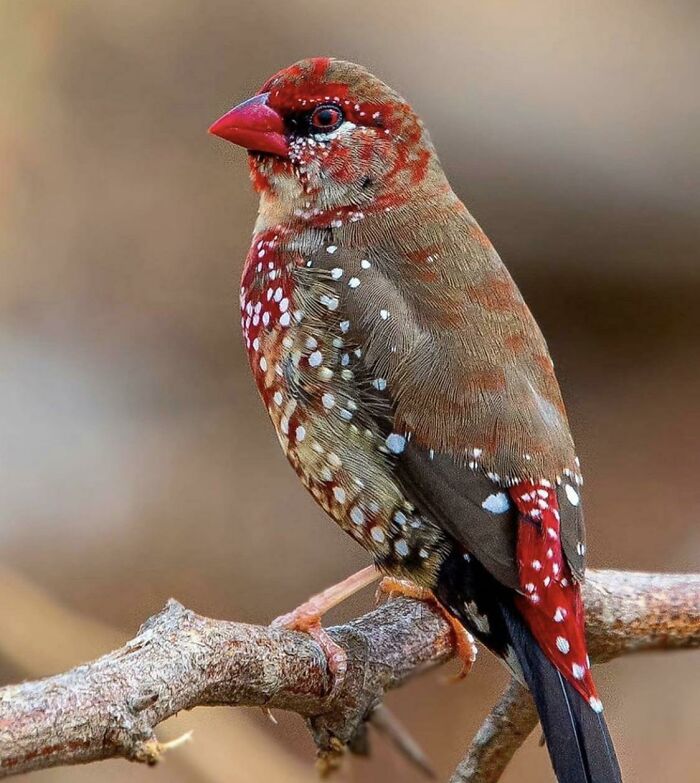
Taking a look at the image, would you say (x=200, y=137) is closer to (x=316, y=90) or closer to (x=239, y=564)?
(x=239, y=564)

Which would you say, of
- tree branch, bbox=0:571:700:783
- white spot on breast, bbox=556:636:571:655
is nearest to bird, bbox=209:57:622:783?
white spot on breast, bbox=556:636:571:655

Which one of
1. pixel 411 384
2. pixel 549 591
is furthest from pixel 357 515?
pixel 549 591

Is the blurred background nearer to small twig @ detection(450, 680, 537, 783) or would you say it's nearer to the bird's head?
small twig @ detection(450, 680, 537, 783)

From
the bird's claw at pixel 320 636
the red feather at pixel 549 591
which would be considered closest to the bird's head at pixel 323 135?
the red feather at pixel 549 591

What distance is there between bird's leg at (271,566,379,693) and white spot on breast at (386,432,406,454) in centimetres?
39

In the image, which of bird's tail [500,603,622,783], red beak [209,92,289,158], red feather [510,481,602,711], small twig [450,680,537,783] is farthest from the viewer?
red beak [209,92,289,158]

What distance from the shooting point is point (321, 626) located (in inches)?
112

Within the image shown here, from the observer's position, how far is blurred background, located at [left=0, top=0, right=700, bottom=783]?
5.40 meters

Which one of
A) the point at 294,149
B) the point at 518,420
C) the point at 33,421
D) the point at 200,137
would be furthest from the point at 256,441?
the point at 518,420

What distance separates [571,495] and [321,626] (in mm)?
693

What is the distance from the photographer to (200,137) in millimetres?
5789

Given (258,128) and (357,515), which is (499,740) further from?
(258,128)

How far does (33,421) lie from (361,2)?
2563 mm

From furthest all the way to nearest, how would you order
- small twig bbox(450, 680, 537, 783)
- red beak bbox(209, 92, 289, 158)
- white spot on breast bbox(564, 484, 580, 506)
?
red beak bbox(209, 92, 289, 158), small twig bbox(450, 680, 537, 783), white spot on breast bbox(564, 484, 580, 506)
